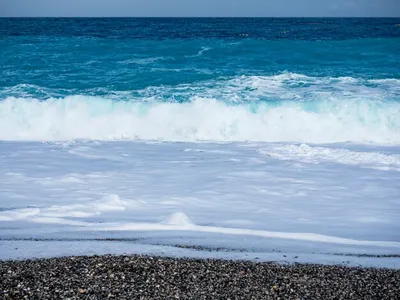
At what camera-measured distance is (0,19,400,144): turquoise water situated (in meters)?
12.6

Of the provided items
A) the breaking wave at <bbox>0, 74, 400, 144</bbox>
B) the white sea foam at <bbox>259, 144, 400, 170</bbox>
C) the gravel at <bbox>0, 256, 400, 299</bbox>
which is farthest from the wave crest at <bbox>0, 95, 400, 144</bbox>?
the gravel at <bbox>0, 256, 400, 299</bbox>

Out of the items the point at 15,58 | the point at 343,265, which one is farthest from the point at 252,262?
the point at 15,58

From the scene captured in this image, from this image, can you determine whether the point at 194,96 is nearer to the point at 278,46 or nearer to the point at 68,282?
the point at 278,46

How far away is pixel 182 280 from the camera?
14.2 feet

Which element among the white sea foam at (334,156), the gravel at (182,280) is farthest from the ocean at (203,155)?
the gravel at (182,280)

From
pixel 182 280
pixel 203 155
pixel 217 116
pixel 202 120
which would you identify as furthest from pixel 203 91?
pixel 182 280

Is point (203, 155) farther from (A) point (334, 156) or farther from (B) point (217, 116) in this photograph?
(B) point (217, 116)

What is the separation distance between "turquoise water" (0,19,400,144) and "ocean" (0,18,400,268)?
2.1 inches

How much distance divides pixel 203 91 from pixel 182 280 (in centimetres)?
1130

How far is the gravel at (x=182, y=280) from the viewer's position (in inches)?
161

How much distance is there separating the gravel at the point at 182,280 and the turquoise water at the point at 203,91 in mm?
7510

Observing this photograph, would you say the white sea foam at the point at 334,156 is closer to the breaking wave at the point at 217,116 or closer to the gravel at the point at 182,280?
the breaking wave at the point at 217,116

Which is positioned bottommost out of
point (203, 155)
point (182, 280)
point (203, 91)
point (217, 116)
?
point (182, 280)

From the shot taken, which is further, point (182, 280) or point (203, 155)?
point (203, 155)
